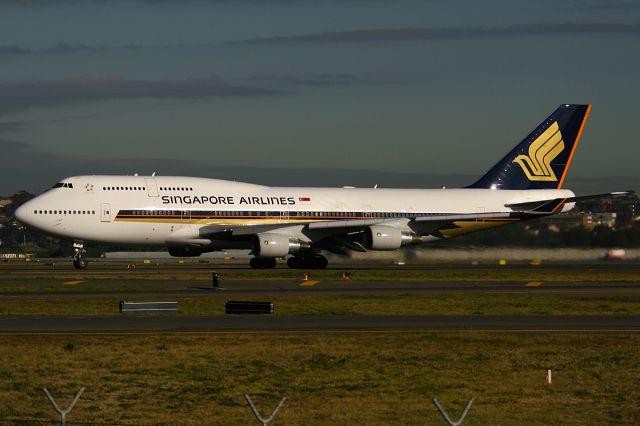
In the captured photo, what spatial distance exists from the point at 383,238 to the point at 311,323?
30443 millimetres

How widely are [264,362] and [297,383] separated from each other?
2545 millimetres

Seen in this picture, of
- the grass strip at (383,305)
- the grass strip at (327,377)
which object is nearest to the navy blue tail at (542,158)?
the grass strip at (383,305)

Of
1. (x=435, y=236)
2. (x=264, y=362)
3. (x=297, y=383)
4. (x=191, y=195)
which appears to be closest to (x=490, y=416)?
(x=297, y=383)

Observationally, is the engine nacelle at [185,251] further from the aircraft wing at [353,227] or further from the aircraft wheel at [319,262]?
the aircraft wheel at [319,262]

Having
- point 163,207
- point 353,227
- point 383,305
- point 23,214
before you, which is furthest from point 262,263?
point 383,305

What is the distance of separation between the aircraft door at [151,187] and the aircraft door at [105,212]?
99.3 inches

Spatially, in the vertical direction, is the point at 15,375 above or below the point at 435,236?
below

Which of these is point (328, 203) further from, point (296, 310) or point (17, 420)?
point (17, 420)

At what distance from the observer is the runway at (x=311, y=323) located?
28.0 m

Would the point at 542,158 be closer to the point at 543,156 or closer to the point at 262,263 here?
the point at 543,156

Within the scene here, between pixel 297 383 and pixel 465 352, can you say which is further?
pixel 465 352

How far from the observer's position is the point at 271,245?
58.2 metres

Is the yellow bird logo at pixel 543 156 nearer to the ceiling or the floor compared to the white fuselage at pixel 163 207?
nearer to the ceiling

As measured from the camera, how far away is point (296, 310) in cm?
3378
